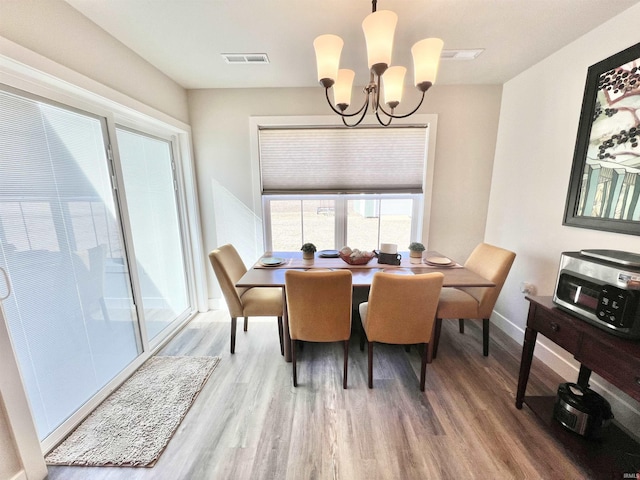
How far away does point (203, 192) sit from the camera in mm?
2881

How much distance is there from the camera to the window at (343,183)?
2.73 metres

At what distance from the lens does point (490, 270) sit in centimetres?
212

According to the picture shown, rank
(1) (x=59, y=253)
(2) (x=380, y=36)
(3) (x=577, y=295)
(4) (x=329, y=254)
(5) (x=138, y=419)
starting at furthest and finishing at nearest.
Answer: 1. (4) (x=329, y=254)
2. (5) (x=138, y=419)
3. (1) (x=59, y=253)
4. (3) (x=577, y=295)
5. (2) (x=380, y=36)

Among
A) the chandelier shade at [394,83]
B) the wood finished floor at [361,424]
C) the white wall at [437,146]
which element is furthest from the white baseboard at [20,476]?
the chandelier shade at [394,83]

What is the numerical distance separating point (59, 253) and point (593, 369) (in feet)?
9.60

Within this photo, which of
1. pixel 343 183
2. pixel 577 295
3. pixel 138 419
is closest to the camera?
pixel 577 295

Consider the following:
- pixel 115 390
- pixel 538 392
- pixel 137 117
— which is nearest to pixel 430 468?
pixel 538 392

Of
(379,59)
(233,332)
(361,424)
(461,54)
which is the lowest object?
(361,424)

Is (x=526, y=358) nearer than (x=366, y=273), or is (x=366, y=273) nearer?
(x=526, y=358)

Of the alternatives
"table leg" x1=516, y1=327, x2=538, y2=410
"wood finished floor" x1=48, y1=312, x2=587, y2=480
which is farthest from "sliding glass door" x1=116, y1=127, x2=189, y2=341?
"table leg" x1=516, y1=327, x2=538, y2=410

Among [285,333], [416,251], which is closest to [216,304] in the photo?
[285,333]

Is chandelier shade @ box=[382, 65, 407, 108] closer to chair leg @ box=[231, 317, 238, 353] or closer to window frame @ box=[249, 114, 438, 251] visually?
window frame @ box=[249, 114, 438, 251]

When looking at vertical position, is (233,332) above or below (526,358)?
below

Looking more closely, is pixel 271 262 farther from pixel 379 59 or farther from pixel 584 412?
pixel 584 412
